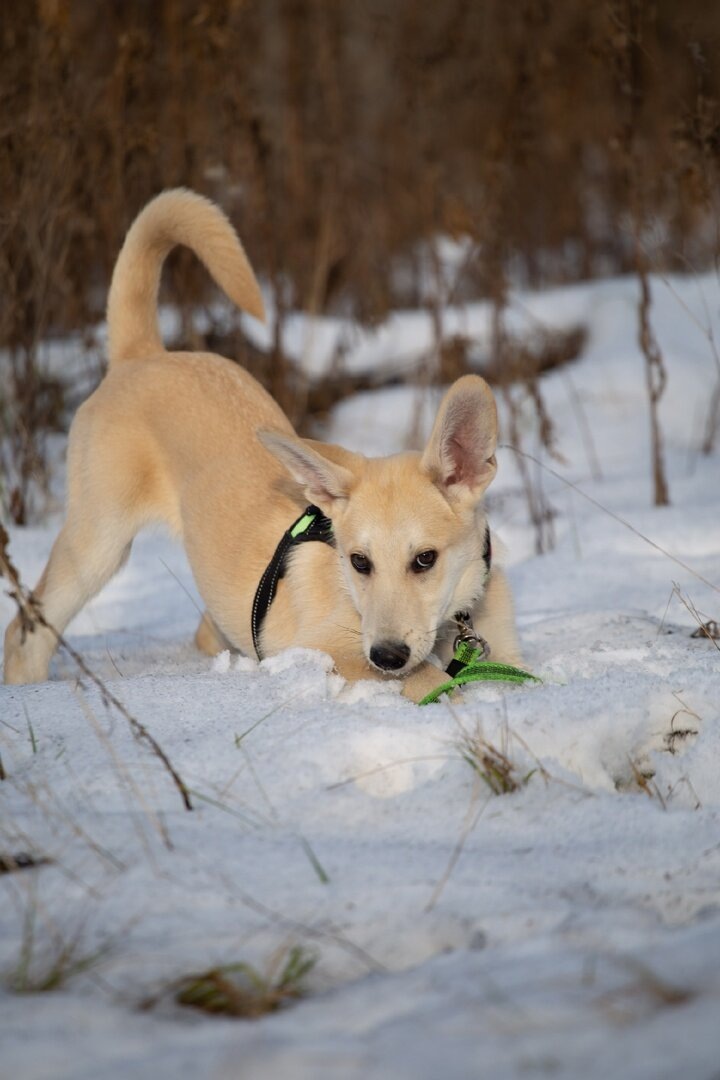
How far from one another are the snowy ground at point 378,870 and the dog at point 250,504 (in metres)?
0.29

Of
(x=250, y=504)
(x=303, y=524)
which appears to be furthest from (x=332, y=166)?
(x=303, y=524)

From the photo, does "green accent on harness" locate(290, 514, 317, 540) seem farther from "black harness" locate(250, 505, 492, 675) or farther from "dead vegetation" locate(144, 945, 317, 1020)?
"dead vegetation" locate(144, 945, 317, 1020)

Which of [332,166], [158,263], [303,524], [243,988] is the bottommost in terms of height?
[243,988]

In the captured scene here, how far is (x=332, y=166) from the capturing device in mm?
7438

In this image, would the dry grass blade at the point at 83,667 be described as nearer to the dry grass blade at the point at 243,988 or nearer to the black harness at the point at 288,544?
the dry grass blade at the point at 243,988

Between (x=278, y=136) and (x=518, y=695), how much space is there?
720 centimetres

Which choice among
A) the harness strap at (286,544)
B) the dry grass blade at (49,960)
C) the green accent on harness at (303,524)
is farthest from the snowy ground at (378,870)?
the green accent on harness at (303,524)

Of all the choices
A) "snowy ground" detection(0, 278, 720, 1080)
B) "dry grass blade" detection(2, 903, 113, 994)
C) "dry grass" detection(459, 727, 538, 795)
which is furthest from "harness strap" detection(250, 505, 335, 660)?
"dry grass blade" detection(2, 903, 113, 994)

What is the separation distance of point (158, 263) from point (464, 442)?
149 centimetres

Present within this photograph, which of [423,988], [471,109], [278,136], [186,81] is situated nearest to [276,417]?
[423,988]

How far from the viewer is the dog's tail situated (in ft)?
11.6

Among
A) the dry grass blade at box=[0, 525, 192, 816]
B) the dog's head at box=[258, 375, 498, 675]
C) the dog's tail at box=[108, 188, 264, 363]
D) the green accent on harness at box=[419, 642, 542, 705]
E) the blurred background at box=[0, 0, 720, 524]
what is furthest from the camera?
the blurred background at box=[0, 0, 720, 524]

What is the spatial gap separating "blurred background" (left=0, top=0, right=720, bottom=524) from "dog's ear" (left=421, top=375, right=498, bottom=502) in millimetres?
1200

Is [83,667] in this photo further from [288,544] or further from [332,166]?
[332,166]
